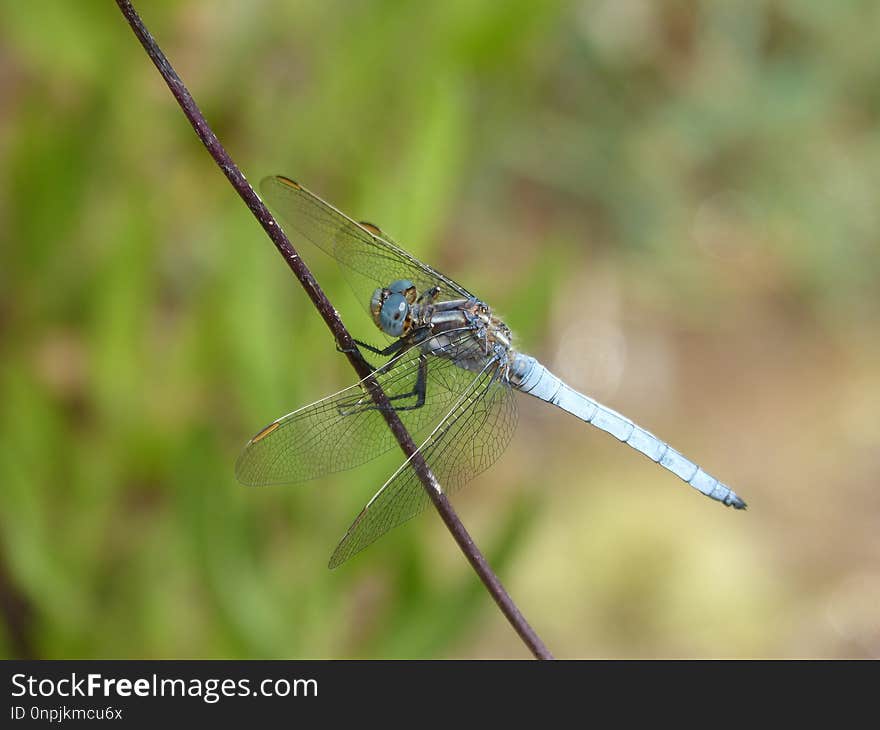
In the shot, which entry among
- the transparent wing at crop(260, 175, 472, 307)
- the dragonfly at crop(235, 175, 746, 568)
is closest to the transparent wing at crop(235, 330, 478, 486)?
the dragonfly at crop(235, 175, 746, 568)

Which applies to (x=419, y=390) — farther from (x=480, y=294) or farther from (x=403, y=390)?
(x=480, y=294)

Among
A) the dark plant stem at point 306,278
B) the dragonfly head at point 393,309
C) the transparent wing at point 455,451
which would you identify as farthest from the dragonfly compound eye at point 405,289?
the dark plant stem at point 306,278

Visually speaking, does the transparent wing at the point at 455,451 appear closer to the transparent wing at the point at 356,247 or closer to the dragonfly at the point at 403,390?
the dragonfly at the point at 403,390

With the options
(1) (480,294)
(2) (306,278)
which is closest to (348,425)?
(2) (306,278)

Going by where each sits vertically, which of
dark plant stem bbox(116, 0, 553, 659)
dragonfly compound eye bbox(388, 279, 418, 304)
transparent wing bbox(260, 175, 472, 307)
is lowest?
dark plant stem bbox(116, 0, 553, 659)

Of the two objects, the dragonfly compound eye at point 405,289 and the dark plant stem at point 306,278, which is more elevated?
the dragonfly compound eye at point 405,289

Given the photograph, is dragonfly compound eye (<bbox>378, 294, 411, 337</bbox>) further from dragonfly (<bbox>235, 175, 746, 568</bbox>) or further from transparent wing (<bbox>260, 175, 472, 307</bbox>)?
transparent wing (<bbox>260, 175, 472, 307</bbox>)

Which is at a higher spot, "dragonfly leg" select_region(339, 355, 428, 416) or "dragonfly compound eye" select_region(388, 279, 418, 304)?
"dragonfly compound eye" select_region(388, 279, 418, 304)

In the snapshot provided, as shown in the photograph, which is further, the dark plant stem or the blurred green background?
the blurred green background
